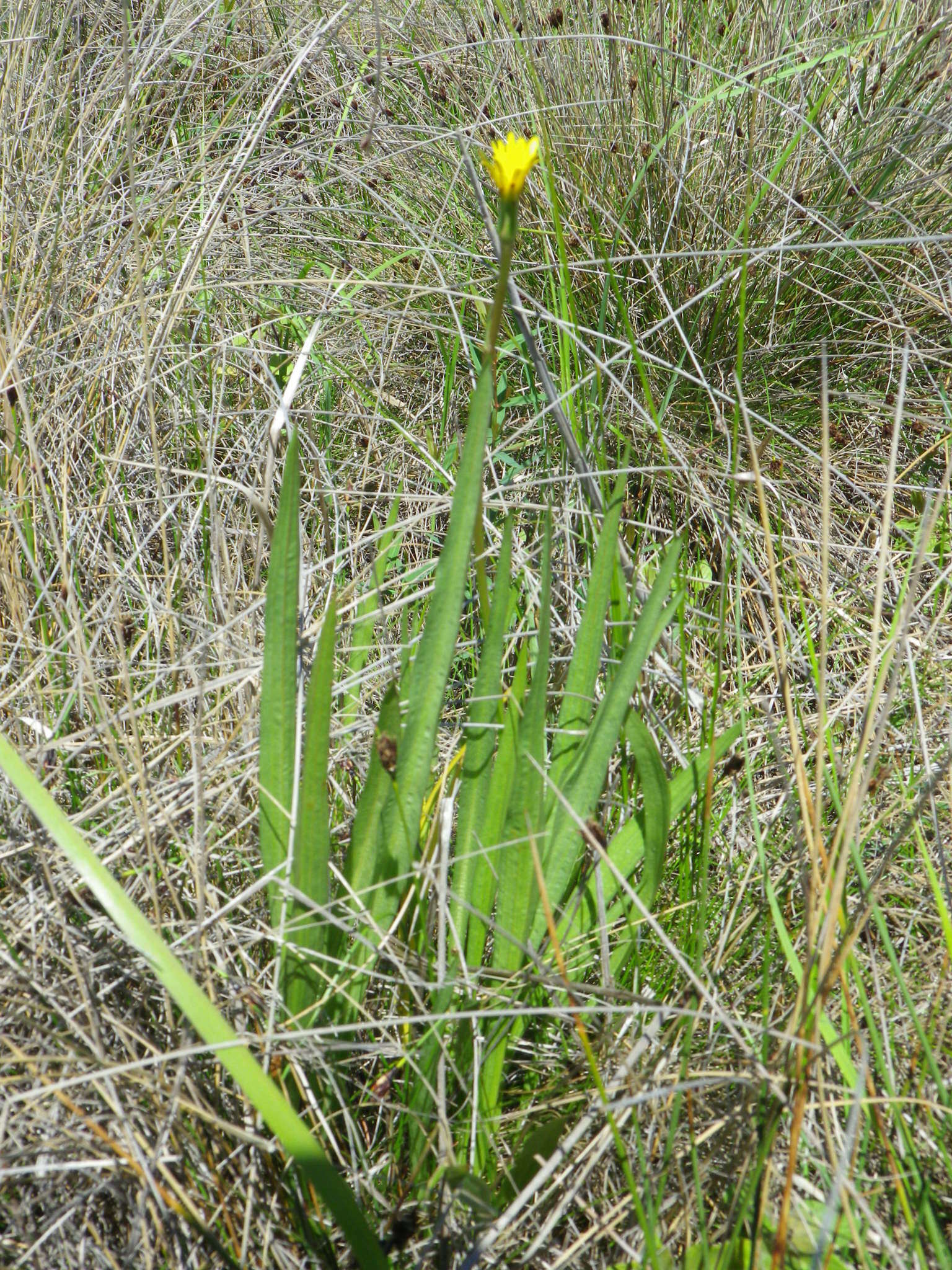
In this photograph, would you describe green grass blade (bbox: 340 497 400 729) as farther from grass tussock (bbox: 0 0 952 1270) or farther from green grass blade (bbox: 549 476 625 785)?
green grass blade (bbox: 549 476 625 785)

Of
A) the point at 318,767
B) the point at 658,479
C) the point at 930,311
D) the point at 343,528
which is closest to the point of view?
the point at 318,767

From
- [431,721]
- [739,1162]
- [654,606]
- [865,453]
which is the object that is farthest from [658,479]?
[739,1162]

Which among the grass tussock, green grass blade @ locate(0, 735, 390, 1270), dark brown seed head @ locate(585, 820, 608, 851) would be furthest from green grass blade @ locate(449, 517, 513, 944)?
green grass blade @ locate(0, 735, 390, 1270)

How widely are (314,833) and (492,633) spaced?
0.24 meters

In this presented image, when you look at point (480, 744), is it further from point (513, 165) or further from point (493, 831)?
point (513, 165)

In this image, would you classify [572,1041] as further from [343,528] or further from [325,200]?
[325,200]

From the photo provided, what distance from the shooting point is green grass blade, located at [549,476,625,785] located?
0.88m

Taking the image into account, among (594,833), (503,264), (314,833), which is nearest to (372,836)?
(314,833)

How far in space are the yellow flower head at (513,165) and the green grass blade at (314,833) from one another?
0.36 m

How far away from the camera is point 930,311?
1756mm

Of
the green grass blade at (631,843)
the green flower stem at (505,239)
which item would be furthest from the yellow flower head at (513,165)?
the green grass blade at (631,843)

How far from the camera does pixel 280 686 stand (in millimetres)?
838

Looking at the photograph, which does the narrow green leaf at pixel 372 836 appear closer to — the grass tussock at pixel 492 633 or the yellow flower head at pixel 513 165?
the grass tussock at pixel 492 633

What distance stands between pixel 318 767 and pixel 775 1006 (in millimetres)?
551
